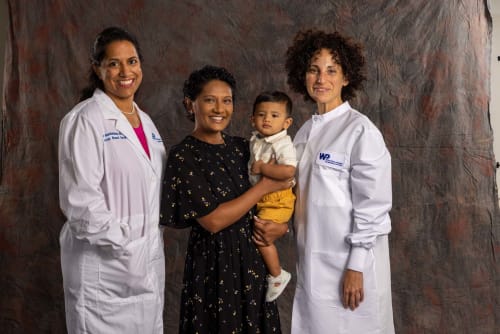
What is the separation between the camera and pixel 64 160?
2.38 m

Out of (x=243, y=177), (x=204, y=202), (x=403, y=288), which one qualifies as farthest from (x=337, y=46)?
(x=403, y=288)

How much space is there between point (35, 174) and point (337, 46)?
91.2 inches

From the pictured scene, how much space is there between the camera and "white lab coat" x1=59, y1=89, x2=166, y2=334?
233 centimetres

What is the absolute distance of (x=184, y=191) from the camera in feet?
8.00

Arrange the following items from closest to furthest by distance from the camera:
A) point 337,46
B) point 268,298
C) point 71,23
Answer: point 268,298 < point 337,46 < point 71,23

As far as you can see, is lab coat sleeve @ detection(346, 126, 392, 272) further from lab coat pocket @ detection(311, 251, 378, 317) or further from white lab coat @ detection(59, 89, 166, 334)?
white lab coat @ detection(59, 89, 166, 334)

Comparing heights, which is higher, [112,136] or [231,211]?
[112,136]

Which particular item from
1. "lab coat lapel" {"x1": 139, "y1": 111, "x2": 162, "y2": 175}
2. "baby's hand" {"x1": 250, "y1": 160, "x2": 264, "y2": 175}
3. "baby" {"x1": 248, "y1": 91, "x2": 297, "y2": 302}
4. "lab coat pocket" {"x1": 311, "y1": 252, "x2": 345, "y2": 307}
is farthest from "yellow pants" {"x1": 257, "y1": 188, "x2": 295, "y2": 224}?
"lab coat lapel" {"x1": 139, "y1": 111, "x2": 162, "y2": 175}

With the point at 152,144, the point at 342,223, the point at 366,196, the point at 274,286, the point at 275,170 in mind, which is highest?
the point at 152,144

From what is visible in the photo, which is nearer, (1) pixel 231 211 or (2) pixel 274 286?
(1) pixel 231 211

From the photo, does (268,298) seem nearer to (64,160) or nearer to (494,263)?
(64,160)

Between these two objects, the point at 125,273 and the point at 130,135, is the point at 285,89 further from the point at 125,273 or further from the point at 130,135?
the point at 125,273

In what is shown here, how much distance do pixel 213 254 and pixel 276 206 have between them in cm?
34

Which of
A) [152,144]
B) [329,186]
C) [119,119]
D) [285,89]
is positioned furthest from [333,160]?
[285,89]
